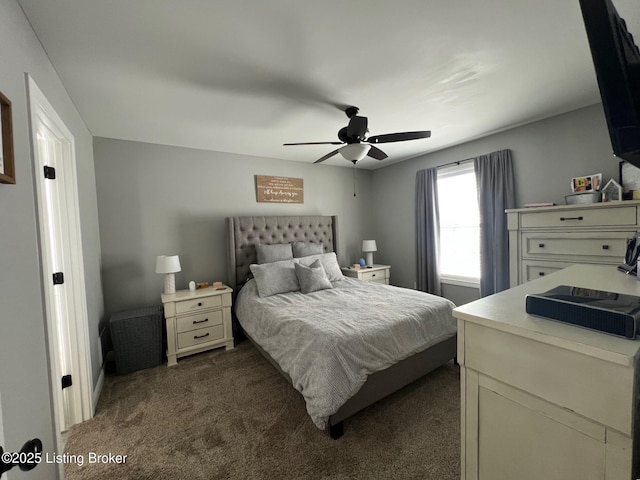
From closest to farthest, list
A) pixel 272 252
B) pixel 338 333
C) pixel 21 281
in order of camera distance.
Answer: pixel 21 281
pixel 338 333
pixel 272 252

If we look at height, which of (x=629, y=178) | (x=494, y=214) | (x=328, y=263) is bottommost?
(x=328, y=263)

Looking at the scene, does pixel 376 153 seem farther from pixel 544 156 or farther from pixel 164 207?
pixel 164 207

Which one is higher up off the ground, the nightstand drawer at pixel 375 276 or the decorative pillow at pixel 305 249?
the decorative pillow at pixel 305 249

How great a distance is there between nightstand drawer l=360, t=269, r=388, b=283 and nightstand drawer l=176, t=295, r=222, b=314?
2229 millimetres

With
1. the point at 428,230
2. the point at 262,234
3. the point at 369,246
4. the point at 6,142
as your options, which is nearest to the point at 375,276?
the point at 369,246

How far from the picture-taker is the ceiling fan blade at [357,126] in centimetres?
Result: 221

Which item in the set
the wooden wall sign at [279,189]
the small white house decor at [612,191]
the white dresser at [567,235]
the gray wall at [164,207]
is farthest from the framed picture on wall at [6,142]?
the small white house decor at [612,191]

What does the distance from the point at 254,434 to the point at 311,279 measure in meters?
1.62

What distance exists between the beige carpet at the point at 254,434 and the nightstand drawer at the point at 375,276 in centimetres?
189

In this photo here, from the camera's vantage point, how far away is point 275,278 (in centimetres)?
309

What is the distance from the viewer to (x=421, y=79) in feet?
6.60

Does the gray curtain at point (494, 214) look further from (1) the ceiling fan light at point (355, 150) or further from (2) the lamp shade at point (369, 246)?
(1) the ceiling fan light at point (355, 150)

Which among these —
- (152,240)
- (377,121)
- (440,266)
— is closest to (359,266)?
(440,266)

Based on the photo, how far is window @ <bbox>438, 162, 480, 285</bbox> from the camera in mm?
3648
